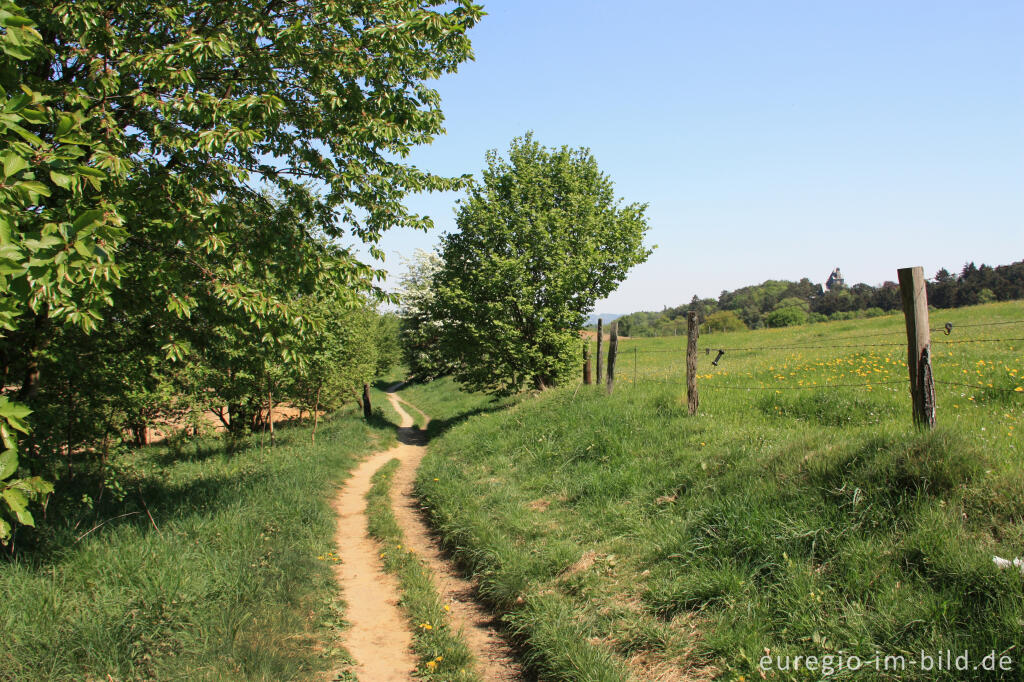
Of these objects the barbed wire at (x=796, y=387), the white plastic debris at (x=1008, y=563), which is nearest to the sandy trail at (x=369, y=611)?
the white plastic debris at (x=1008, y=563)

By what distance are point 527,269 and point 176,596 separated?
15.1m

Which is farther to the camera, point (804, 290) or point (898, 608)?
point (804, 290)

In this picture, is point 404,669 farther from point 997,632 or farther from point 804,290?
point 804,290

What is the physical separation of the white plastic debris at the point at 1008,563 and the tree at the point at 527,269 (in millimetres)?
14917

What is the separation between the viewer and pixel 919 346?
17.8 feet

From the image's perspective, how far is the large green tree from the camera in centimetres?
504

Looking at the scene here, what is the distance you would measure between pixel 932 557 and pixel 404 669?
4596 millimetres

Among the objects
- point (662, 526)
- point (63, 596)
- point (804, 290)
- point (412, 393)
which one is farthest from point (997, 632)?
point (804, 290)

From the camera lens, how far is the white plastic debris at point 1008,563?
3.64 metres

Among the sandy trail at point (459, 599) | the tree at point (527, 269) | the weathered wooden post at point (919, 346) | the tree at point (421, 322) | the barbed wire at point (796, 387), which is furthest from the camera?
the tree at point (421, 322)

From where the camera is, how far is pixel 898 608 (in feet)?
12.6

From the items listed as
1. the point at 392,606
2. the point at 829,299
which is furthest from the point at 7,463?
the point at 829,299

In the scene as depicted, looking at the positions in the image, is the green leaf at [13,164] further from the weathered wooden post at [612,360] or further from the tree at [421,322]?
the tree at [421,322]

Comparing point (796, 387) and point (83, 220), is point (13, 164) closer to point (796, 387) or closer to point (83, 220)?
point (83, 220)
